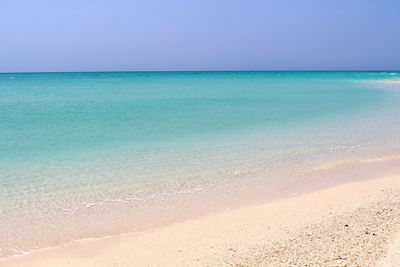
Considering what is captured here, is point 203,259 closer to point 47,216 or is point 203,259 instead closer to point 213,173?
point 47,216

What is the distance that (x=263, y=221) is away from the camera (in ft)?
19.7

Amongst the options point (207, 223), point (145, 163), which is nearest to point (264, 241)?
point (207, 223)

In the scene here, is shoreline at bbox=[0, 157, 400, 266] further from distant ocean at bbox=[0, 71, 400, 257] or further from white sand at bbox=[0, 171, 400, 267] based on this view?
distant ocean at bbox=[0, 71, 400, 257]

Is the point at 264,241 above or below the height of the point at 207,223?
above

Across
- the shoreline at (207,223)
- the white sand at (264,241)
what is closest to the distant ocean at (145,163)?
the shoreline at (207,223)

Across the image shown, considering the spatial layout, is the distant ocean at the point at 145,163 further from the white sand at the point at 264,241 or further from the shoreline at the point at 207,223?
the white sand at the point at 264,241

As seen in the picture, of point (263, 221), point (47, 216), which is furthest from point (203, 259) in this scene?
point (47, 216)

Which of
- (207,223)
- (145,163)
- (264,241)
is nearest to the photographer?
(264,241)

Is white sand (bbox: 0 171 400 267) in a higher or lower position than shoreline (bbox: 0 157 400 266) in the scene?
higher

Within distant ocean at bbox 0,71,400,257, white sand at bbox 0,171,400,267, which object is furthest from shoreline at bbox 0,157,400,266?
distant ocean at bbox 0,71,400,257

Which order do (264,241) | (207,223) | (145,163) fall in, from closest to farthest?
(264,241) < (207,223) < (145,163)

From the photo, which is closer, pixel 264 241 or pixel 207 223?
pixel 264 241

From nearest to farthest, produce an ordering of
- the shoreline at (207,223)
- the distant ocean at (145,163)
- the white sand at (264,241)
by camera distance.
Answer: the white sand at (264,241)
the shoreline at (207,223)
the distant ocean at (145,163)

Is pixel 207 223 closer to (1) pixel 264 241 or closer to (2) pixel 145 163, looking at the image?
(1) pixel 264 241
